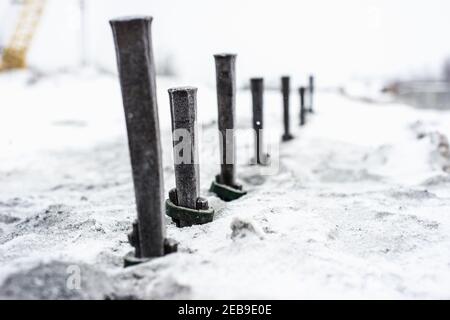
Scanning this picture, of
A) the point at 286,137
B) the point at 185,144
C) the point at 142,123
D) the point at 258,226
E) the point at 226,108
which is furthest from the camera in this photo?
the point at 286,137

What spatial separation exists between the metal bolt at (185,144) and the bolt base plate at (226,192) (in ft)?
2.55

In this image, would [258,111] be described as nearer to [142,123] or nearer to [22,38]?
[142,123]

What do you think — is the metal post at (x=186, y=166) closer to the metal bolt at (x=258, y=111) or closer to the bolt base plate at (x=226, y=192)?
the bolt base plate at (x=226, y=192)

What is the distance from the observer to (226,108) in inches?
155

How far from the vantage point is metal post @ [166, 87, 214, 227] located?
306cm

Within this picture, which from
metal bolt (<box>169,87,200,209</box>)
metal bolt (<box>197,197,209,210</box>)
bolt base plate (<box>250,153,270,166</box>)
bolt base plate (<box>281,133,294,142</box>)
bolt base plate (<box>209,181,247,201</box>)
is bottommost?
bolt base plate (<box>281,133,294,142</box>)

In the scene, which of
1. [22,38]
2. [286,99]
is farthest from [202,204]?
[22,38]

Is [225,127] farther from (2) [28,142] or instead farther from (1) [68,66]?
(1) [68,66]

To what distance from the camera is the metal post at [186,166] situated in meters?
3.06

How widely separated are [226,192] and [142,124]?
1825 millimetres

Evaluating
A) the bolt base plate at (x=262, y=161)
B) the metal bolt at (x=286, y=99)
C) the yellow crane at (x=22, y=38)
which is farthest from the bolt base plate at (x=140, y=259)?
the yellow crane at (x=22, y=38)

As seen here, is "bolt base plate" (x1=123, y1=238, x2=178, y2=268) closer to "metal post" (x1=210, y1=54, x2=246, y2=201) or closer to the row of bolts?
the row of bolts

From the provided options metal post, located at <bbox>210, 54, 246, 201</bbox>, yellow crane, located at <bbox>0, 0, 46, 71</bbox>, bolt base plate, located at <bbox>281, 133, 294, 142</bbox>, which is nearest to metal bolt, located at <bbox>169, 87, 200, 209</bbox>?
metal post, located at <bbox>210, 54, 246, 201</bbox>

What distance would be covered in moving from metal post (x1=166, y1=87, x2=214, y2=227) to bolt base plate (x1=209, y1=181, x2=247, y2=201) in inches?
29.9
